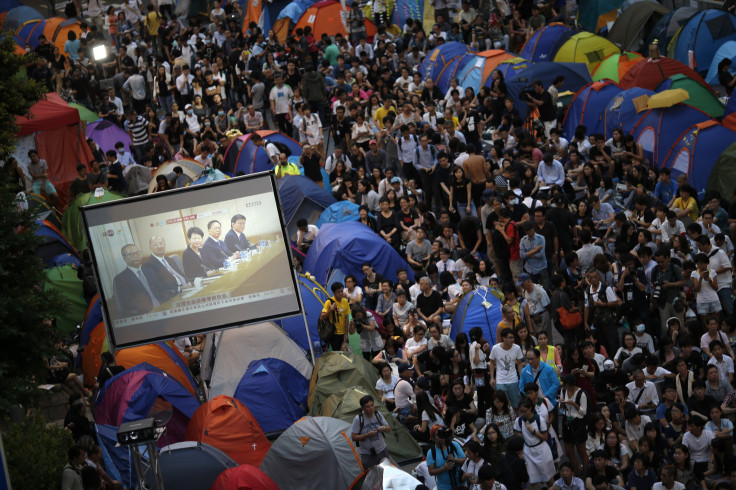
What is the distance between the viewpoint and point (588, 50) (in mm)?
25875

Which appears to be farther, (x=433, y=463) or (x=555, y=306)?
(x=555, y=306)

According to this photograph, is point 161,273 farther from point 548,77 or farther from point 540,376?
point 548,77

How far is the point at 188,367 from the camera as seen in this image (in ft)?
52.7

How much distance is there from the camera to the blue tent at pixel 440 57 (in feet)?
86.8

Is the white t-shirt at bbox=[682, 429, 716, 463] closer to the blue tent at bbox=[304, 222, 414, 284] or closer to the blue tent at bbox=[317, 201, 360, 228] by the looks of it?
the blue tent at bbox=[304, 222, 414, 284]

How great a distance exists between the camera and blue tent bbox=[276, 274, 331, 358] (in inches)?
635

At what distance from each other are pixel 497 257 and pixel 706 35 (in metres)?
10.5

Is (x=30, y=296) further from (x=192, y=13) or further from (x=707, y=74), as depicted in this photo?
(x=192, y=13)

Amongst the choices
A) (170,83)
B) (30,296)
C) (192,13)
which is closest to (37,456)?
(30,296)

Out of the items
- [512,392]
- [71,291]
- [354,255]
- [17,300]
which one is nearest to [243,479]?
[17,300]

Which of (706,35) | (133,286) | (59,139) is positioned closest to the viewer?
(133,286)

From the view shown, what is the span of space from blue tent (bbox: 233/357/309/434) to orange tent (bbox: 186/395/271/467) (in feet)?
2.30

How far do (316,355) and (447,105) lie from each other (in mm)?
8684

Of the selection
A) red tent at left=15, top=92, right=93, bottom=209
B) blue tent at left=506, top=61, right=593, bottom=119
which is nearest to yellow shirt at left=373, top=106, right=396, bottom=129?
blue tent at left=506, top=61, right=593, bottom=119
